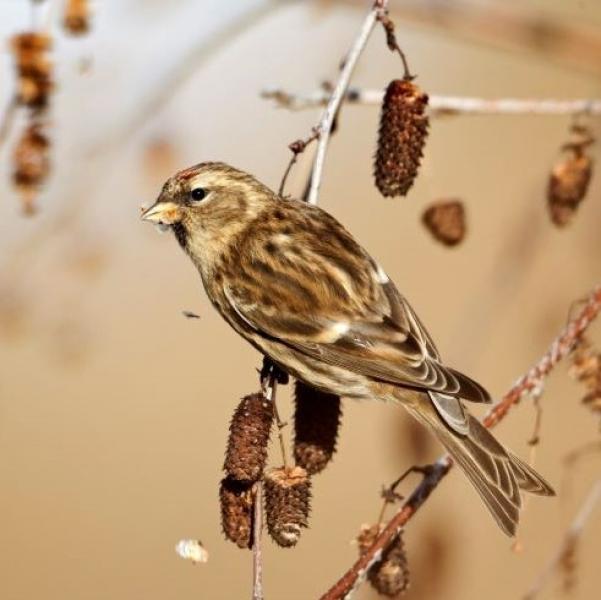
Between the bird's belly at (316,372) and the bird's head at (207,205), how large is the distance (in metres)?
0.31

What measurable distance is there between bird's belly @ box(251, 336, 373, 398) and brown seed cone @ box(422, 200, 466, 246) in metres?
0.45

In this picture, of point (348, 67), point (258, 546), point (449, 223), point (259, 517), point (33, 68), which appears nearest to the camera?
point (258, 546)

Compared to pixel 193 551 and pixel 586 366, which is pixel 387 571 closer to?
pixel 193 551

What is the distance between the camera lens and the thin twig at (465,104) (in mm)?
2877

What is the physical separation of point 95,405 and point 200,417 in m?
0.57

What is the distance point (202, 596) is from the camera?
5.50 m

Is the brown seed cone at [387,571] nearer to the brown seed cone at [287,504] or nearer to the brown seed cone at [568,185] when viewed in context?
the brown seed cone at [287,504]

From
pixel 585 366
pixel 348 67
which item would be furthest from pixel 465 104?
pixel 585 366

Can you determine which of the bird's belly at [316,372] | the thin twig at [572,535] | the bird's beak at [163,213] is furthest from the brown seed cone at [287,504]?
the bird's beak at [163,213]

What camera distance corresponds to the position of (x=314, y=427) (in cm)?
250

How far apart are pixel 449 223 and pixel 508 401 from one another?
0.79m

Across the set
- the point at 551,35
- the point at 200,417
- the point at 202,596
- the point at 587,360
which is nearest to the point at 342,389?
the point at 587,360

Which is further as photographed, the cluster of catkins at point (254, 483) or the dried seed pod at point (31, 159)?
the dried seed pod at point (31, 159)

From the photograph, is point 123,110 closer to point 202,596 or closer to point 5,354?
point 202,596
